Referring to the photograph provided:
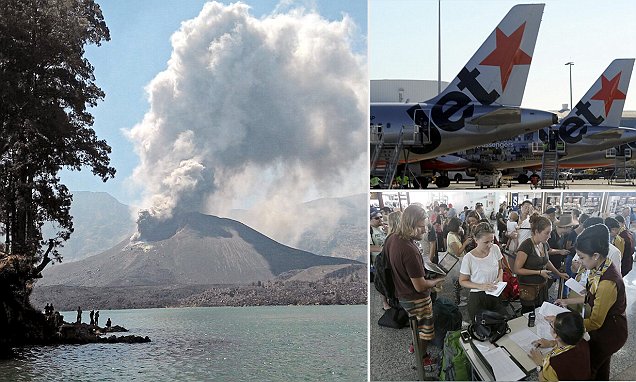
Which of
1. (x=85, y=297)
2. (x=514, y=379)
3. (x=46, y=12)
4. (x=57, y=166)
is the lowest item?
(x=514, y=379)

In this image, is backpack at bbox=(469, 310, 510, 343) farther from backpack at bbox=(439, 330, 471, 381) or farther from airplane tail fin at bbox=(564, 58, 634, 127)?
airplane tail fin at bbox=(564, 58, 634, 127)

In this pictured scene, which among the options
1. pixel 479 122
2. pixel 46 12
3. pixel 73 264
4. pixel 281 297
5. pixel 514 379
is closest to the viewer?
pixel 514 379

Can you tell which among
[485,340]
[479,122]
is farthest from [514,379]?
[479,122]

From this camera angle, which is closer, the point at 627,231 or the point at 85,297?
the point at 627,231

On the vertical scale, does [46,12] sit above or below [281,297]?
above

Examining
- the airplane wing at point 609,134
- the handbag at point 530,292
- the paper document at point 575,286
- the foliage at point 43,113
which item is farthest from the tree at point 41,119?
the airplane wing at point 609,134

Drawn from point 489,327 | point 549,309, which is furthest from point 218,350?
point 549,309

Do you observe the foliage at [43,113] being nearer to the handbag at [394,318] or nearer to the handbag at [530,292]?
the handbag at [394,318]

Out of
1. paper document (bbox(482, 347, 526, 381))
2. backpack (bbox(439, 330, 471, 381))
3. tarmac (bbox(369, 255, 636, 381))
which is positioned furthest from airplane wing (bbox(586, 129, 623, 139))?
backpack (bbox(439, 330, 471, 381))

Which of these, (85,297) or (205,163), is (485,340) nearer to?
(205,163)
